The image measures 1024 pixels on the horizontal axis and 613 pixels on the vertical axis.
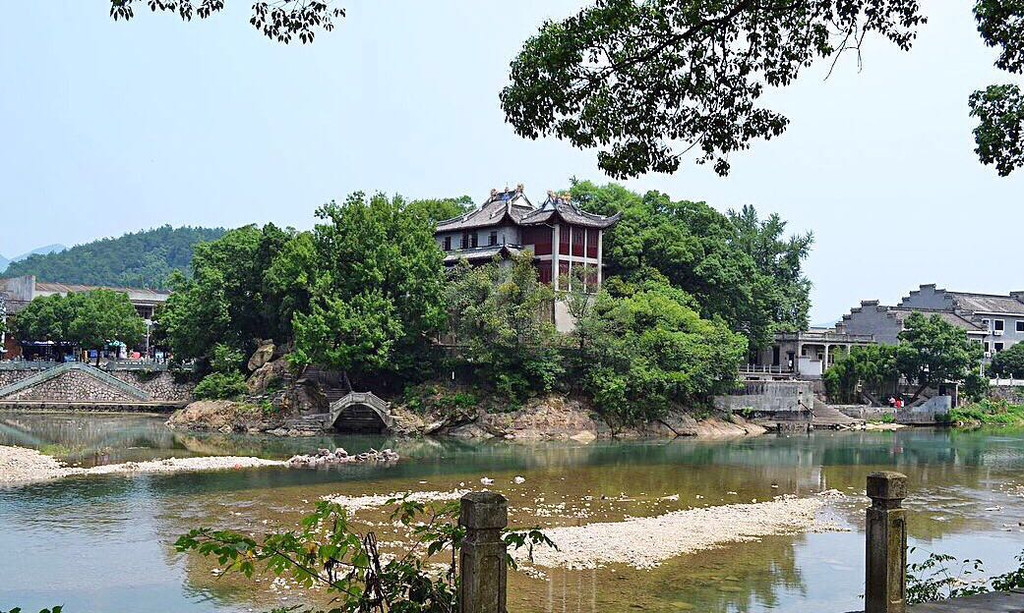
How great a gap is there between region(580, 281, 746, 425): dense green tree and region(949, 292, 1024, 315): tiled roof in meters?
26.5

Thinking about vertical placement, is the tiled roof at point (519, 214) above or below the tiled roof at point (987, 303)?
above

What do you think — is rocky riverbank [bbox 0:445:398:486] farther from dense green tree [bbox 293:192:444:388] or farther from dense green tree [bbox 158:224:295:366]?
dense green tree [bbox 158:224:295:366]

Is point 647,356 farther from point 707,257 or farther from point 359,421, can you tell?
point 359,421

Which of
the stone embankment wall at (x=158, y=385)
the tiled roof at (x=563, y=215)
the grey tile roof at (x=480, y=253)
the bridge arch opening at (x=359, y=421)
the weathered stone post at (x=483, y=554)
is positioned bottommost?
the bridge arch opening at (x=359, y=421)

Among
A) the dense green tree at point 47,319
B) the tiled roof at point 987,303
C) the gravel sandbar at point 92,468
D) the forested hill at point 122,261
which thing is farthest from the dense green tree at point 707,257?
the forested hill at point 122,261

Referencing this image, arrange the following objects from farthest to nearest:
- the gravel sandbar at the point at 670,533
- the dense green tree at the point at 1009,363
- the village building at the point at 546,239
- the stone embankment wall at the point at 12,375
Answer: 1. the dense green tree at the point at 1009,363
2. the stone embankment wall at the point at 12,375
3. the village building at the point at 546,239
4. the gravel sandbar at the point at 670,533

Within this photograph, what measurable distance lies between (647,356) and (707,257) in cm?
917

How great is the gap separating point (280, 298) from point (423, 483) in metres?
22.0

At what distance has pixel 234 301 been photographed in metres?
48.9

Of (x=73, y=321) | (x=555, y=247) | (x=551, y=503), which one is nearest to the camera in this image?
(x=551, y=503)

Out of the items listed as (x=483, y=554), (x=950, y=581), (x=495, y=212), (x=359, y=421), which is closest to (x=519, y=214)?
(x=495, y=212)

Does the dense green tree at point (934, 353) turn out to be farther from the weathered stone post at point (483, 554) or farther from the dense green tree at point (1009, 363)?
the weathered stone post at point (483, 554)

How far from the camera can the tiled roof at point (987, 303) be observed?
6381 centimetres

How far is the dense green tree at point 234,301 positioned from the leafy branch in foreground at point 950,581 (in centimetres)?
3490
